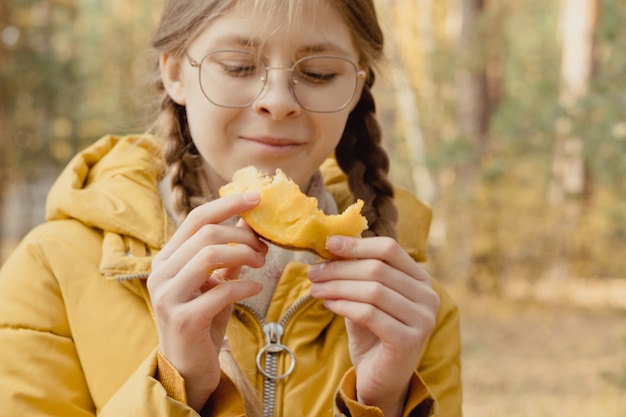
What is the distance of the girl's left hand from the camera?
1.76m

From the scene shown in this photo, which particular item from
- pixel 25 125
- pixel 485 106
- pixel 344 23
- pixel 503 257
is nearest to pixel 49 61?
pixel 25 125

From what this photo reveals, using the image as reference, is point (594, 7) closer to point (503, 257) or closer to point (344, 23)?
point (503, 257)

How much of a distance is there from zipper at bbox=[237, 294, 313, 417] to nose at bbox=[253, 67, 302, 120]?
0.54 meters

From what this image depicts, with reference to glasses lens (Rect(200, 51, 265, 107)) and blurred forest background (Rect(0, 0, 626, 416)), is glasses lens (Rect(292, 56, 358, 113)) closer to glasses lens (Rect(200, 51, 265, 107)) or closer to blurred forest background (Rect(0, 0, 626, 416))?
glasses lens (Rect(200, 51, 265, 107))

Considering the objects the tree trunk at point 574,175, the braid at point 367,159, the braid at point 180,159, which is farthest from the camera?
the tree trunk at point 574,175

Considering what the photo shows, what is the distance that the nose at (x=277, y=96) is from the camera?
6.66ft

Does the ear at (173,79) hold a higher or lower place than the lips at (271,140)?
higher

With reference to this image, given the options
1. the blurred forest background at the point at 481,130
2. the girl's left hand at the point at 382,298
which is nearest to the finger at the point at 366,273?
the girl's left hand at the point at 382,298

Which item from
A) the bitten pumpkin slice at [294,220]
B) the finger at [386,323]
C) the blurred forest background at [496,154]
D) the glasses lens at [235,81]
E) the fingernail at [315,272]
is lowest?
the finger at [386,323]

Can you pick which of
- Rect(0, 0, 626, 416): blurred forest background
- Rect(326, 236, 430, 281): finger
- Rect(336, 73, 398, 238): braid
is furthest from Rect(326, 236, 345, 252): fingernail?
Rect(0, 0, 626, 416): blurred forest background

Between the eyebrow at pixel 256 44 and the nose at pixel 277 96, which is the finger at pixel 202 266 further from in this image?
the eyebrow at pixel 256 44

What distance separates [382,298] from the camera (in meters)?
1.76

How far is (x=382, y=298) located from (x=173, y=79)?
1010mm

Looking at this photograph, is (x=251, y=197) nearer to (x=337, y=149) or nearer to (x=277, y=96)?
(x=277, y=96)
